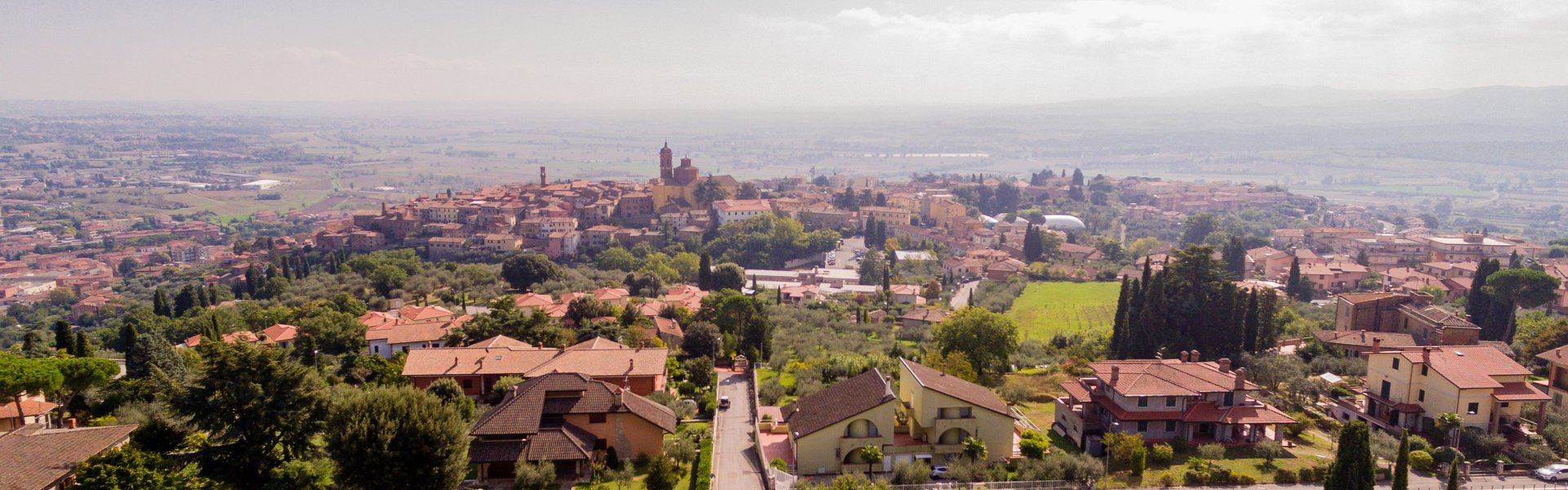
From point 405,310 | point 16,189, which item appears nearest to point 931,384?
point 405,310

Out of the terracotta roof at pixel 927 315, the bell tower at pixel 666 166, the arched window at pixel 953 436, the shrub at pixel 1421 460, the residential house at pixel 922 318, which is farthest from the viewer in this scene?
the bell tower at pixel 666 166

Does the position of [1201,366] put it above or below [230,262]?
above

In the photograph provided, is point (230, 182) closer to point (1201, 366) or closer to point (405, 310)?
point (405, 310)

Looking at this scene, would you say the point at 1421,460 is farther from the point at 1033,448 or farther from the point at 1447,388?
the point at 1033,448

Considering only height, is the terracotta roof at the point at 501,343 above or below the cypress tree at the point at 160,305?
above

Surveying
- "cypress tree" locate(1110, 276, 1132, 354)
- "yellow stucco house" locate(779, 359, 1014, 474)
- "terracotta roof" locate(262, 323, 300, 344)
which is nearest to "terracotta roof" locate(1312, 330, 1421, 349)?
"cypress tree" locate(1110, 276, 1132, 354)

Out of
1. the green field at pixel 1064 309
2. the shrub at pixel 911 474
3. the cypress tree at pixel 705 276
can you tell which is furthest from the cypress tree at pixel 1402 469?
the cypress tree at pixel 705 276

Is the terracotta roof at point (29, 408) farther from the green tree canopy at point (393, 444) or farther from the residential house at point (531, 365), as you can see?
the green tree canopy at point (393, 444)
